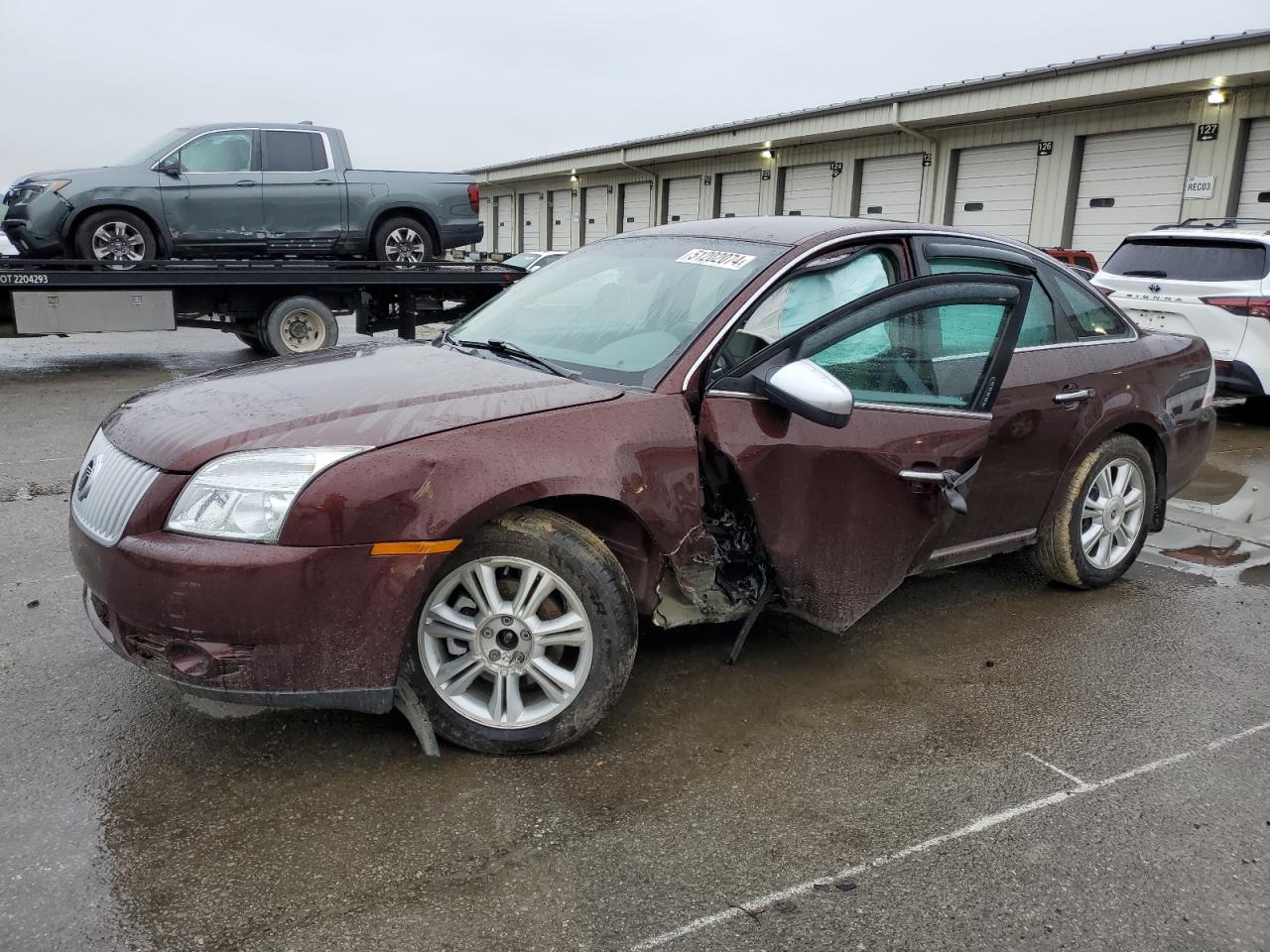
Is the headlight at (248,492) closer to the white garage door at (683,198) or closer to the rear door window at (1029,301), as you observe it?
the rear door window at (1029,301)

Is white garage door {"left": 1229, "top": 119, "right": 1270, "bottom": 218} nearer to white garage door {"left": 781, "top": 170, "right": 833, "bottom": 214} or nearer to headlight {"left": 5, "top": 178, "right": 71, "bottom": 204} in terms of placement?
white garage door {"left": 781, "top": 170, "right": 833, "bottom": 214}

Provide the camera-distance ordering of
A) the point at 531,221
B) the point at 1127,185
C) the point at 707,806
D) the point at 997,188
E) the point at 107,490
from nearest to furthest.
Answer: the point at 707,806
the point at 107,490
the point at 1127,185
the point at 997,188
the point at 531,221

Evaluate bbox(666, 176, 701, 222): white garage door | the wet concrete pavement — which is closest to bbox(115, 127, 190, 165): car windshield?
the wet concrete pavement

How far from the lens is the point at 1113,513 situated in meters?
4.71

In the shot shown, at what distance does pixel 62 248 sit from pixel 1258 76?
15.7 m

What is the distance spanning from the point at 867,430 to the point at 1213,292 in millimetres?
6887

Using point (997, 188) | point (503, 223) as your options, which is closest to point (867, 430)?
point (997, 188)

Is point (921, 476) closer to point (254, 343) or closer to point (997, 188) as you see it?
point (254, 343)

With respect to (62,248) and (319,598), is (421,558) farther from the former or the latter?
(62,248)

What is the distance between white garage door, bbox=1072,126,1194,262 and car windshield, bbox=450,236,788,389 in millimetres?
14955

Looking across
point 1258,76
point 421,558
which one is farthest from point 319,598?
point 1258,76

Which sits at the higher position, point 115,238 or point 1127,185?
point 1127,185

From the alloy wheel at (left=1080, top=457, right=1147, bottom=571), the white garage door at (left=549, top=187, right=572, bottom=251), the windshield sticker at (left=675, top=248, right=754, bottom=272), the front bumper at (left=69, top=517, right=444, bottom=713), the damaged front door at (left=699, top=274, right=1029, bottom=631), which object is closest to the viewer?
the front bumper at (left=69, top=517, right=444, bottom=713)

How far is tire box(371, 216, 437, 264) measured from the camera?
12445 mm
